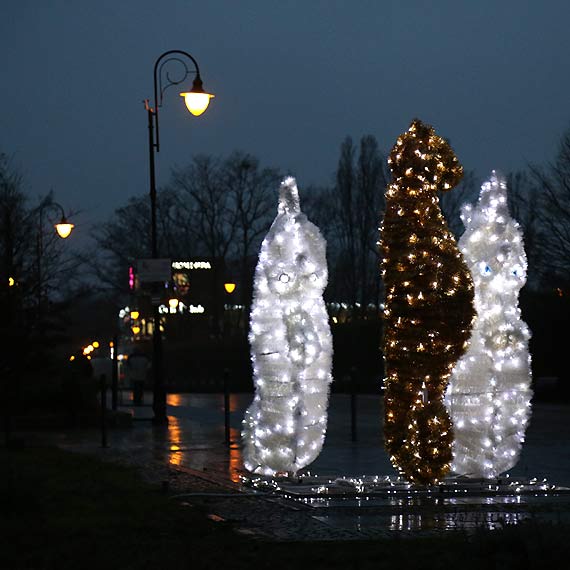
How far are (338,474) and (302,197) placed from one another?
185ft

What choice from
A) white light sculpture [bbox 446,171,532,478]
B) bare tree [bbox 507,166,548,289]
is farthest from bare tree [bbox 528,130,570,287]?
white light sculpture [bbox 446,171,532,478]

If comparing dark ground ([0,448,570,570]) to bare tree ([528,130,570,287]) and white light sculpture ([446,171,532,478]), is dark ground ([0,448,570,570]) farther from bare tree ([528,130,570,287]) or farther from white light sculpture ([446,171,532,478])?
bare tree ([528,130,570,287])

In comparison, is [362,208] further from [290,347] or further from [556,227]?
[290,347]

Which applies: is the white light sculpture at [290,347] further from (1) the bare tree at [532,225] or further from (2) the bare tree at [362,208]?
(2) the bare tree at [362,208]

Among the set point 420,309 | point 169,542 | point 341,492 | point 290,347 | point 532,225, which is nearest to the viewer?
point 169,542

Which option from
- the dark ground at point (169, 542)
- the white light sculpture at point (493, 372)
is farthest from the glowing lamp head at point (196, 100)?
the dark ground at point (169, 542)

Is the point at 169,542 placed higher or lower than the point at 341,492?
lower

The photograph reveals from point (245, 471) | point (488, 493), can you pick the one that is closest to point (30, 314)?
point (245, 471)

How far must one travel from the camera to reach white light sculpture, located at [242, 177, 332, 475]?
1545 centimetres

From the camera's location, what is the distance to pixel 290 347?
15406mm

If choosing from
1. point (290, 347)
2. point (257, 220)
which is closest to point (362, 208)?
point (257, 220)

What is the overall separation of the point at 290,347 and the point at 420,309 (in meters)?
1.94

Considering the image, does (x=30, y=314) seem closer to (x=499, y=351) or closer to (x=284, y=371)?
(x=284, y=371)

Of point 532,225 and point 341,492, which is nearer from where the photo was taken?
point 341,492
